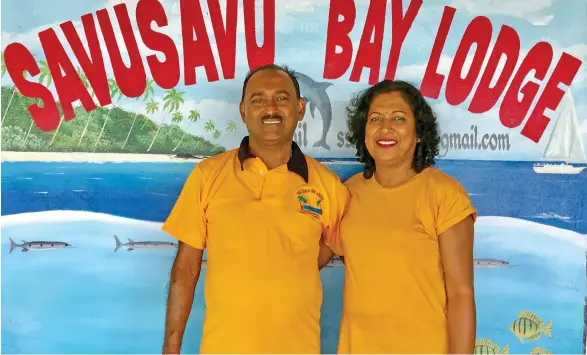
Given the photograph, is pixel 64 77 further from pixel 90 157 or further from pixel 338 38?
pixel 338 38

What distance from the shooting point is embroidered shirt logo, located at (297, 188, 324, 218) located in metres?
1.42

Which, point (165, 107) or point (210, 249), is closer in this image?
point (210, 249)

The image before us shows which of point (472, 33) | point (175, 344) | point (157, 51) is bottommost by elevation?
point (175, 344)

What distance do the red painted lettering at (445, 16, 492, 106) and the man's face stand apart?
0.68m

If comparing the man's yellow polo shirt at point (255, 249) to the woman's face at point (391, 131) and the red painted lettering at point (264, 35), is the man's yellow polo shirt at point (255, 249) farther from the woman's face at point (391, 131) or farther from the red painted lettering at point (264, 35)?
the red painted lettering at point (264, 35)

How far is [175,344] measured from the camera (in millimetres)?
1436

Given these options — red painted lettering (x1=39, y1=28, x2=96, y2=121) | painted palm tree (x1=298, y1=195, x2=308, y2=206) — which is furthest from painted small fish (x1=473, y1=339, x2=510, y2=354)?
red painted lettering (x1=39, y1=28, x2=96, y2=121)

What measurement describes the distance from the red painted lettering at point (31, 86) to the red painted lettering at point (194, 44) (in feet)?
A: 1.61

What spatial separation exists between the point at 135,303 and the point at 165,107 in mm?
705

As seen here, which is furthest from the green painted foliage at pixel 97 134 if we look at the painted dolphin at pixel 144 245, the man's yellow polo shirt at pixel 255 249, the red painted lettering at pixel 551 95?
the red painted lettering at pixel 551 95

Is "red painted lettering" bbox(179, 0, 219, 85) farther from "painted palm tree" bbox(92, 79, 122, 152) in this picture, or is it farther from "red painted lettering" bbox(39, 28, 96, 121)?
"red painted lettering" bbox(39, 28, 96, 121)

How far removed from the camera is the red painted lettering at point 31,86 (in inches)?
71.5

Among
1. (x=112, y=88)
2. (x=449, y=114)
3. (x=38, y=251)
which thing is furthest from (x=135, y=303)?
(x=449, y=114)

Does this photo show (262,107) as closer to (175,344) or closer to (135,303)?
(175,344)
